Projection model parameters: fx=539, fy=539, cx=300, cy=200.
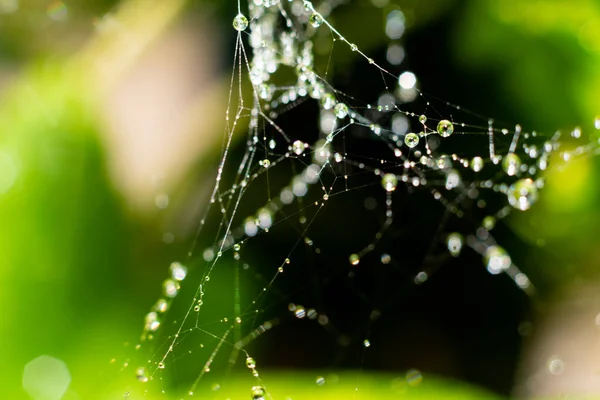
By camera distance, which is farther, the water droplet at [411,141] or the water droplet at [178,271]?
the water droplet at [178,271]

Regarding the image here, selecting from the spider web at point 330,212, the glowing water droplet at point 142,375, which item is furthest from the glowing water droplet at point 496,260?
the glowing water droplet at point 142,375

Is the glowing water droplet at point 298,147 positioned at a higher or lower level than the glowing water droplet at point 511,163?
higher

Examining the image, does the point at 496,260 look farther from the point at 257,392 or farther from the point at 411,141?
the point at 257,392

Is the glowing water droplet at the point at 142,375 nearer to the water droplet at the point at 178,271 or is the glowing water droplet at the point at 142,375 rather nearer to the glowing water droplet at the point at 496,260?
the water droplet at the point at 178,271

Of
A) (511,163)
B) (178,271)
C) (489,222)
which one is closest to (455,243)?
(489,222)

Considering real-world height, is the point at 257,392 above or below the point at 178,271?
below

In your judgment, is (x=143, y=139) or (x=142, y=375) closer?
(x=142, y=375)
